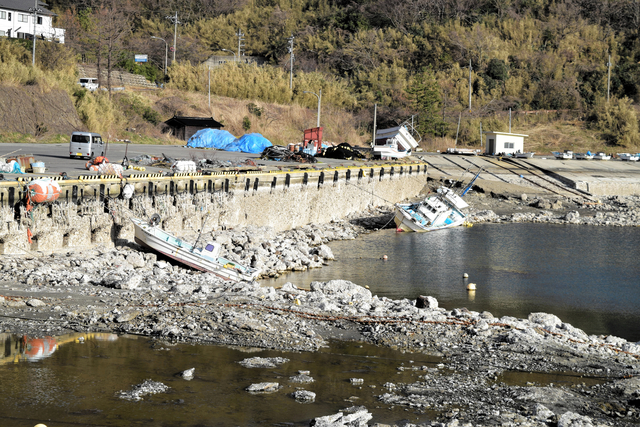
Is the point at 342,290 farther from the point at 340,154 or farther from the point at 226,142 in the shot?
the point at 226,142

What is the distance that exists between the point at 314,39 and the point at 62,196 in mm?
81303

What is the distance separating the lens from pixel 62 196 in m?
21.1

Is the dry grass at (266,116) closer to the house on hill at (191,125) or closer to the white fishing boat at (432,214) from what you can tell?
the house on hill at (191,125)

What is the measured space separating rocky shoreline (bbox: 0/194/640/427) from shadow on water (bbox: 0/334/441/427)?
0.48m

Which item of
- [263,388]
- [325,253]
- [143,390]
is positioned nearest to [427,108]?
[325,253]

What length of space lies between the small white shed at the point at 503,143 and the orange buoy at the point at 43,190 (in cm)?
4421

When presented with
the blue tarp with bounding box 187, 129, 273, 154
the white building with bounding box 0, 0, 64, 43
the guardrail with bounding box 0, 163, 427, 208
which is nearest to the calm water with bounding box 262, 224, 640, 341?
the guardrail with bounding box 0, 163, 427, 208

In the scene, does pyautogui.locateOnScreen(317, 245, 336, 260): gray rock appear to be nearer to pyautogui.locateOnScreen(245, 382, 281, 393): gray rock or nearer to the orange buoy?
the orange buoy

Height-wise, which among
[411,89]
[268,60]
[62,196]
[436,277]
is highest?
[268,60]

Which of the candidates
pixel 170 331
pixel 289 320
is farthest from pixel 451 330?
pixel 170 331

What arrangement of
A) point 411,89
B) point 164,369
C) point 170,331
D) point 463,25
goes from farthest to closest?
point 463,25
point 411,89
point 170,331
point 164,369

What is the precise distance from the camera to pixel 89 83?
192 feet

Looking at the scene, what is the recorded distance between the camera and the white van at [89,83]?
58.2 m

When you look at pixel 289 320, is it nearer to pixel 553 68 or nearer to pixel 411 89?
pixel 411 89
